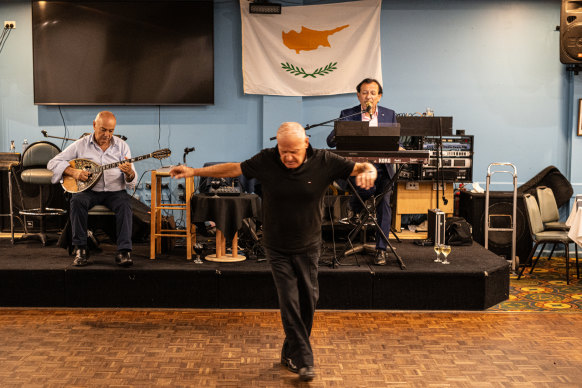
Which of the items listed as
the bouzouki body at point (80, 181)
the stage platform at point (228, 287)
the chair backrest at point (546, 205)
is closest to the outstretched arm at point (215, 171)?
the stage platform at point (228, 287)

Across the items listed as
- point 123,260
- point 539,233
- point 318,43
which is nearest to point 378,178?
point 539,233

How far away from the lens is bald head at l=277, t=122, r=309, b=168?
130 inches

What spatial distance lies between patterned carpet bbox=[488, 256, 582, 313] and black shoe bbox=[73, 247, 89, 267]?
3420mm

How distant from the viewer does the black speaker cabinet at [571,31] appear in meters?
6.24

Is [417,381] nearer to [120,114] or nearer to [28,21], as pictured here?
[120,114]

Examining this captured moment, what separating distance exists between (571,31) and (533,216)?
2.06m

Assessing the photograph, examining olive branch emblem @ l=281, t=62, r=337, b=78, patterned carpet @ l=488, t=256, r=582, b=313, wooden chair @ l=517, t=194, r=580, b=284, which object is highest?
olive branch emblem @ l=281, t=62, r=337, b=78

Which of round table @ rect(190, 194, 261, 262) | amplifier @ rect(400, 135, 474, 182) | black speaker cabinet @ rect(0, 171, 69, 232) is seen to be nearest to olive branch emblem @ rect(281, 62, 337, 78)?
amplifier @ rect(400, 135, 474, 182)

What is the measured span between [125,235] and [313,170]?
7.98ft

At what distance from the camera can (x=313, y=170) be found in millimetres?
3420

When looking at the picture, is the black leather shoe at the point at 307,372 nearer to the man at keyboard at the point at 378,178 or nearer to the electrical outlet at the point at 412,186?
the man at keyboard at the point at 378,178

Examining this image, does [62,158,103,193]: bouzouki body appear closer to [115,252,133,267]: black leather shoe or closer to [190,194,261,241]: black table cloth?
[115,252,133,267]: black leather shoe

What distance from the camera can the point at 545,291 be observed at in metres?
5.56

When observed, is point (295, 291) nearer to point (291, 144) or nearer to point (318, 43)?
point (291, 144)
